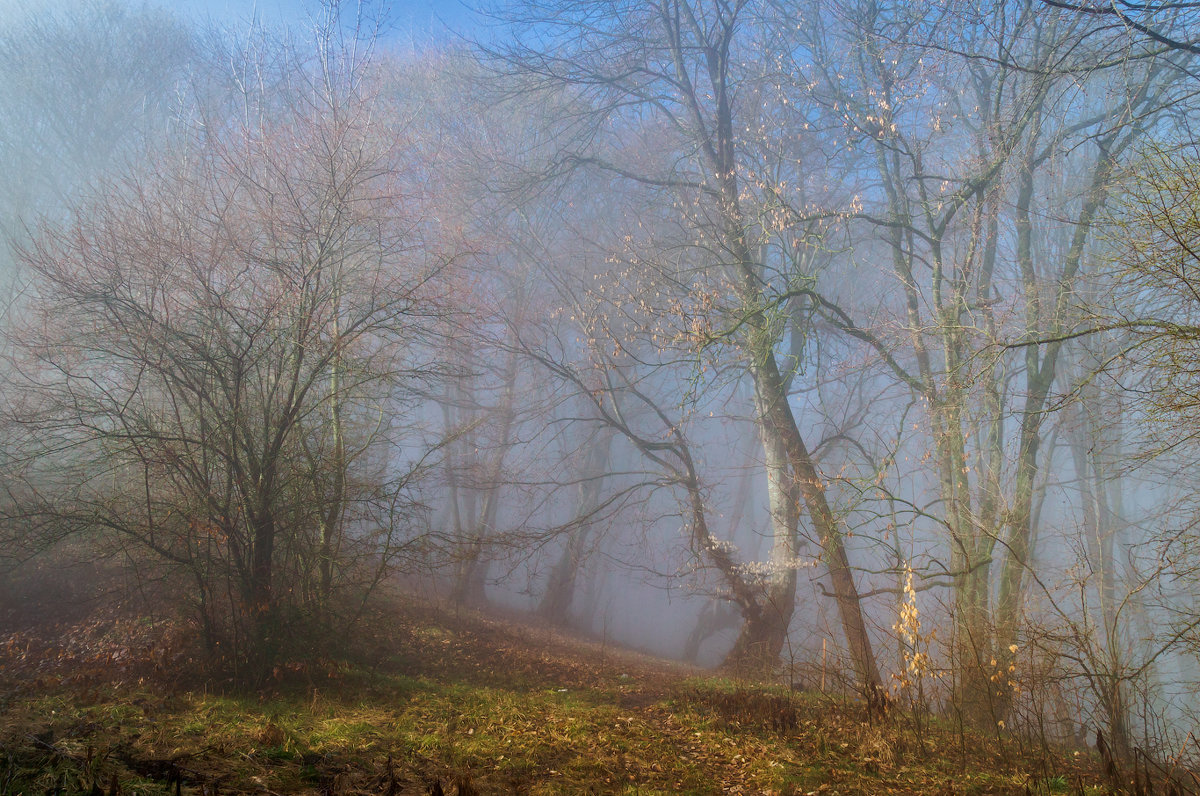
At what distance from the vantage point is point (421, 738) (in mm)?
4617

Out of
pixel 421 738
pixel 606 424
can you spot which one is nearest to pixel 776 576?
pixel 606 424

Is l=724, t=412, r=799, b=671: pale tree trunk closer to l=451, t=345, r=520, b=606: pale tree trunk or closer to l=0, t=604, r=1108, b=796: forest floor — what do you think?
l=0, t=604, r=1108, b=796: forest floor

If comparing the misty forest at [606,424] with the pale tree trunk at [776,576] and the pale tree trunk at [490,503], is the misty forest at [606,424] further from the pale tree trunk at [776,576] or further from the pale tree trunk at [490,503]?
the pale tree trunk at [490,503]

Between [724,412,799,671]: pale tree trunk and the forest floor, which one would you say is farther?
[724,412,799,671]: pale tree trunk

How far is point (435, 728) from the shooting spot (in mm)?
4926

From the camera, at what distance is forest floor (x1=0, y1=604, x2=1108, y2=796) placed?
11.9 ft

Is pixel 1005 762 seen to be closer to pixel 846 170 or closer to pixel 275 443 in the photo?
pixel 275 443

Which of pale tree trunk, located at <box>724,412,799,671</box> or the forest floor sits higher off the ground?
pale tree trunk, located at <box>724,412,799,671</box>

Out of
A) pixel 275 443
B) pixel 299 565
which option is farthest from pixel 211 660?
pixel 275 443

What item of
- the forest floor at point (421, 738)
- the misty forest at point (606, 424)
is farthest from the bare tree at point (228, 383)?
the forest floor at point (421, 738)

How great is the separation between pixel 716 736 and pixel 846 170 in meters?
11.6

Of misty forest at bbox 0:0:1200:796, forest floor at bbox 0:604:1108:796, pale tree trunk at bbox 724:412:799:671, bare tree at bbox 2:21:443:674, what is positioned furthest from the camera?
pale tree trunk at bbox 724:412:799:671

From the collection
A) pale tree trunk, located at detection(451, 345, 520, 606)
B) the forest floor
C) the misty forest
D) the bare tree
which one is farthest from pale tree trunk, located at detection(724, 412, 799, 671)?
the bare tree

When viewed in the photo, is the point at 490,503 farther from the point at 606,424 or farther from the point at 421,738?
the point at 421,738
